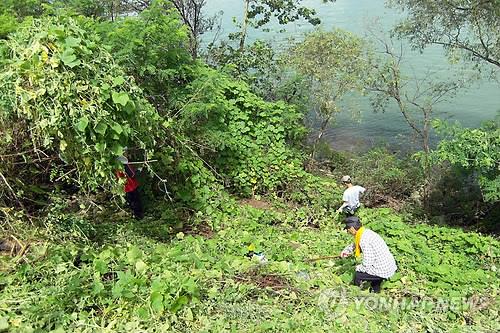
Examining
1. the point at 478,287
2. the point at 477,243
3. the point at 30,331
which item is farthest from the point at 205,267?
the point at 477,243

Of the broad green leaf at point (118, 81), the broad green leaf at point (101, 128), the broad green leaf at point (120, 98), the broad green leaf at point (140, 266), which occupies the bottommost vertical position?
the broad green leaf at point (140, 266)

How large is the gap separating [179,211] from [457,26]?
7759 millimetres

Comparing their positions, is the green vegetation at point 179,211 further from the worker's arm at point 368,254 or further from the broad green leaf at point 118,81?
the worker's arm at point 368,254

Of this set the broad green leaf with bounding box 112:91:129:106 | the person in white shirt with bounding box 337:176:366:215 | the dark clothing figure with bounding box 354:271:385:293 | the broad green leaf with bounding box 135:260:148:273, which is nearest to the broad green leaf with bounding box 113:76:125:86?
the broad green leaf with bounding box 112:91:129:106

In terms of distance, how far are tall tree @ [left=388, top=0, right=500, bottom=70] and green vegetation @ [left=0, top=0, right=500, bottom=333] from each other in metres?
2.96

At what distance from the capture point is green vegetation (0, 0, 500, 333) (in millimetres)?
4129

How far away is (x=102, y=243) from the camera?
5609 mm

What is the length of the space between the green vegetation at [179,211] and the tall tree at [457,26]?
296 centimetres

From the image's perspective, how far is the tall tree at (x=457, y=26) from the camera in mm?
10578

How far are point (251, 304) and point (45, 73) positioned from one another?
9.39 feet

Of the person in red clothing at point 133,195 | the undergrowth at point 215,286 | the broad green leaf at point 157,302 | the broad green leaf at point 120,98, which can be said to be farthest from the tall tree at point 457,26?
the broad green leaf at point 157,302

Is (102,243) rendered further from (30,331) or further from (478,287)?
(478,287)

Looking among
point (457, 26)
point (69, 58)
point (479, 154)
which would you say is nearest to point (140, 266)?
point (69, 58)

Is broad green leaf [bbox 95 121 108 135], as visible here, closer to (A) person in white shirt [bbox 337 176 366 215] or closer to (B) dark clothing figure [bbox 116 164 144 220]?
(B) dark clothing figure [bbox 116 164 144 220]
